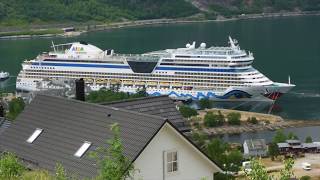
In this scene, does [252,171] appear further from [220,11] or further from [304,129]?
[220,11]

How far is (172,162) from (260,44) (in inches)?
2757

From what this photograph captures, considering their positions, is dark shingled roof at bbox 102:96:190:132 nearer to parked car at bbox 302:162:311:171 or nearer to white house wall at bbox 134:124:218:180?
white house wall at bbox 134:124:218:180

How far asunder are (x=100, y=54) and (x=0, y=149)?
143 feet

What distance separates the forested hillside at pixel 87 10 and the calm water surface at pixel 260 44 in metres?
8.15

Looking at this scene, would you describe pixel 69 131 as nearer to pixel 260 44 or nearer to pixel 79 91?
pixel 79 91

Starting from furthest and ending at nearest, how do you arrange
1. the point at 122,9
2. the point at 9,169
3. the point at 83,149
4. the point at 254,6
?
the point at 254,6
the point at 122,9
the point at 83,149
the point at 9,169

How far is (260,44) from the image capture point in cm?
7762

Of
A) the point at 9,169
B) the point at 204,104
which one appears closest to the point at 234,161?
the point at 9,169

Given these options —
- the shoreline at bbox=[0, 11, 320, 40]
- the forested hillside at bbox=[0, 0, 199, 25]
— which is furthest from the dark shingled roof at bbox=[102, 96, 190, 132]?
the forested hillside at bbox=[0, 0, 199, 25]

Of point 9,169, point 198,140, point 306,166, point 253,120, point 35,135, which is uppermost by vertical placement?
point 9,169

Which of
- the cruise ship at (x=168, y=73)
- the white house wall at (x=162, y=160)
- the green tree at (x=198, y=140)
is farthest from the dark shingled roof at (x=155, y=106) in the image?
the cruise ship at (x=168, y=73)

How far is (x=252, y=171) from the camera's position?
554 centimetres

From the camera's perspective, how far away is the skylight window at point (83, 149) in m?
8.82

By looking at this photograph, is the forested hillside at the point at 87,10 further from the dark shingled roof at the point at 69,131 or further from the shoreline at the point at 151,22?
the dark shingled roof at the point at 69,131
